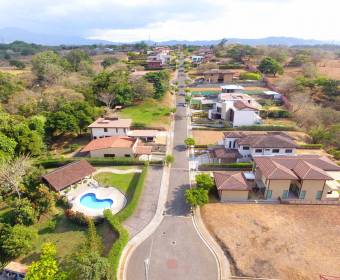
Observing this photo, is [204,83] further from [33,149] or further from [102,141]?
[33,149]

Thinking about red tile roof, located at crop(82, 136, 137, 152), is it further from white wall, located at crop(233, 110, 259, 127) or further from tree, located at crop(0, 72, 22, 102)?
tree, located at crop(0, 72, 22, 102)

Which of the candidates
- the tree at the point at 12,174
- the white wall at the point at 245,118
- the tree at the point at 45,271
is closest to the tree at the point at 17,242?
the tree at the point at 45,271

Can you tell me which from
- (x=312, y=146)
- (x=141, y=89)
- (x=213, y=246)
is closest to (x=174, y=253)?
(x=213, y=246)

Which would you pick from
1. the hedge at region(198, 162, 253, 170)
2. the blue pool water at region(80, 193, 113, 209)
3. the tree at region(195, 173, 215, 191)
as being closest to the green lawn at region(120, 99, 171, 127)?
the hedge at region(198, 162, 253, 170)

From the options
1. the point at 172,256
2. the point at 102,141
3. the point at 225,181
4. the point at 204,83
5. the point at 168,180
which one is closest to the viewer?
the point at 172,256

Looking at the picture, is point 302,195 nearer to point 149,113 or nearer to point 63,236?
point 63,236

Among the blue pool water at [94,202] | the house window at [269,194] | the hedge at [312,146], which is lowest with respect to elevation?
the blue pool water at [94,202]

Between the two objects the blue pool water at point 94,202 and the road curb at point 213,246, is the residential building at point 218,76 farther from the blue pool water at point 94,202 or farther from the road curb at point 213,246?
the blue pool water at point 94,202

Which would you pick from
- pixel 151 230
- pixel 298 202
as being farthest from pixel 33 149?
pixel 298 202
